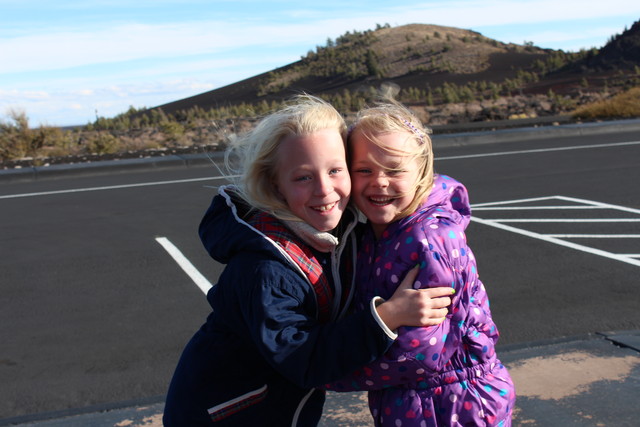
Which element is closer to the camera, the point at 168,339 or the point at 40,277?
the point at 168,339

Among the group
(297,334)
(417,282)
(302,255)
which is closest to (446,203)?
(417,282)

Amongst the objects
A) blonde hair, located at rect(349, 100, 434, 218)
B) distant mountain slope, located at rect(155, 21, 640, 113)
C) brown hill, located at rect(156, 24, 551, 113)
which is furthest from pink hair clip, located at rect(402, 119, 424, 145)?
brown hill, located at rect(156, 24, 551, 113)

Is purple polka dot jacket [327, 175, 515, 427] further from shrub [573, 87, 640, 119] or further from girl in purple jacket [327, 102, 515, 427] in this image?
shrub [573, 87, 640, 119]

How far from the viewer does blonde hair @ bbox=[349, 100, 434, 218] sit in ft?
6.70

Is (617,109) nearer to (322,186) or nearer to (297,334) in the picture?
(322,186)

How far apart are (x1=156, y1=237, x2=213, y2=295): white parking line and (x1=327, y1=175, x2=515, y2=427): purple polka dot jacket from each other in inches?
147

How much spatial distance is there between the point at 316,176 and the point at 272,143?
16cm

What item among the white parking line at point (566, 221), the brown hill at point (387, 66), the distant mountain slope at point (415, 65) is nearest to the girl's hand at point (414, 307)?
the white parking line at point (566, 221)

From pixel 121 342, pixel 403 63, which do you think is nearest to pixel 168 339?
pixel 121 342

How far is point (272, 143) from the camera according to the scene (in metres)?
2.05

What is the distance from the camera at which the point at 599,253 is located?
6.56 metres

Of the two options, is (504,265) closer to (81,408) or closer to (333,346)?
(81,408)

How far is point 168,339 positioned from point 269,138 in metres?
3.12

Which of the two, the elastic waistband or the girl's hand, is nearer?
the girl's hand
